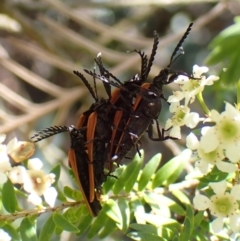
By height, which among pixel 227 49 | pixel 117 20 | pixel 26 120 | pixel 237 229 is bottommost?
pixel 237 229

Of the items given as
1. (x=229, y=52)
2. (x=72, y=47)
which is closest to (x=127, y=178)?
(x=229, y=52)

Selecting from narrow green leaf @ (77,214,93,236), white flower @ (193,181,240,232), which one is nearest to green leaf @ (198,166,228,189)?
white flower @ (193,181,240,232)

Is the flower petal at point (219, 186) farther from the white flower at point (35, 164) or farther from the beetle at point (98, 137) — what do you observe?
the white flower at point (35, 164)

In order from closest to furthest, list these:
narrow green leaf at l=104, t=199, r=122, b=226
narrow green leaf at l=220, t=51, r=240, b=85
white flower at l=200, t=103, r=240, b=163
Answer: white flower at l=200, t=103, r=240, b=163 → narrow green leaf at l=104, t=199, r=122, b=226 → narrow green leaf at l=220, t=51, r=240, b=85

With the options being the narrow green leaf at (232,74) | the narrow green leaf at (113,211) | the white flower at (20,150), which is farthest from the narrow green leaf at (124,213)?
the narrow green leaf at (232,74)

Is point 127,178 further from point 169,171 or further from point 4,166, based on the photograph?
point 4,166

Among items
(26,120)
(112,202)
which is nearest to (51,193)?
(112,202)

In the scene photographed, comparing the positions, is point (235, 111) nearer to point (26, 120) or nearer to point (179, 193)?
point (179, 193)

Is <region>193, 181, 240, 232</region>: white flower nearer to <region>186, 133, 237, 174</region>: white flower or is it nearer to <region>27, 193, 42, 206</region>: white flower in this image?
<region>186, 133, 237, 174</region>: white flower
